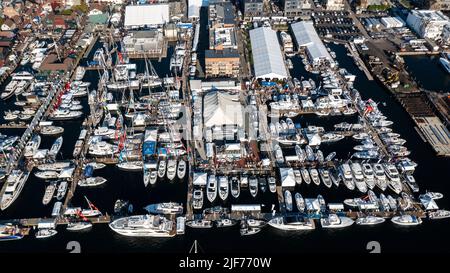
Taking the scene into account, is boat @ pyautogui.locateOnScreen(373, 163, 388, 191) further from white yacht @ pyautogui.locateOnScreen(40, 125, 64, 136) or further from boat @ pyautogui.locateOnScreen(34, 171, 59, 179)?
white yacht @ pyautogui.locateOnScreen(40, 125, 64, 136)

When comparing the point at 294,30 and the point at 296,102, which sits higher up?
the point at 294,30

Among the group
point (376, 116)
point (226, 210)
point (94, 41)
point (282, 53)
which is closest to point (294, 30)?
point (282, 53)

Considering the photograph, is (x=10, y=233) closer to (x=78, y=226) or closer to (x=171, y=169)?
(x=78, y=226)

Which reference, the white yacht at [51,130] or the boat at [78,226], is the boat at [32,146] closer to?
the white yacht at [51,130]

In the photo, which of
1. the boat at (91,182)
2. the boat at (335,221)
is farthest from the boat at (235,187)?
the boat at (91,182)

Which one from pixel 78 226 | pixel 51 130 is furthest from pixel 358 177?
pixel 51 130
